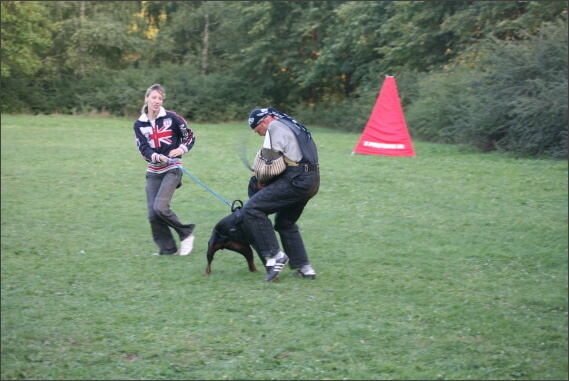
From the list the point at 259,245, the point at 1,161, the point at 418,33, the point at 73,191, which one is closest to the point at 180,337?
the point at 259,245

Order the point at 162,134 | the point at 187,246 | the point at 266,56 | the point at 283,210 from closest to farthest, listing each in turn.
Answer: the point at 283,210 → the point at 162,134 → the point at 187,246 → the point at 266,56

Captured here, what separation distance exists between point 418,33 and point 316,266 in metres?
21.6

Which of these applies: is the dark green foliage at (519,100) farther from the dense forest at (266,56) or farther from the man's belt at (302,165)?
the man's belt at (302,165)

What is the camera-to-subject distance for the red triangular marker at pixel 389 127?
54.2 feet

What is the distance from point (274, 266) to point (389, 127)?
990cm

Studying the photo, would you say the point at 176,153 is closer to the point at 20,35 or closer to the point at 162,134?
the point at 162,134

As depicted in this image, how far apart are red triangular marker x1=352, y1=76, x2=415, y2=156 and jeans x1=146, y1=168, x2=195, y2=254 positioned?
8.77 meters

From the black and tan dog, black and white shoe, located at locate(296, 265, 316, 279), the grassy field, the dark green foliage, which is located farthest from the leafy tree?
black and white shoe, located at locate(296, 265, 316, 279)

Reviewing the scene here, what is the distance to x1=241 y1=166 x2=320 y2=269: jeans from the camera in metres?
7.04

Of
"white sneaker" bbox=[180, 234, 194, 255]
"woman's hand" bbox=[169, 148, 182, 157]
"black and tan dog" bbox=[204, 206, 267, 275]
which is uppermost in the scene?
"woman's hand" bbox=[169, 148, 182, 157]

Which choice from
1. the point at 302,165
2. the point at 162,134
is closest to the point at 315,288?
the point at 302,165

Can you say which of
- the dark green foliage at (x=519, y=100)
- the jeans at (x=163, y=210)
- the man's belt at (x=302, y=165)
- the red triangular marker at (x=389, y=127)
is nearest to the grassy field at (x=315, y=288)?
the jeans at (x=163, y=210)

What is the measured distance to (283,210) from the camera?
7.40m

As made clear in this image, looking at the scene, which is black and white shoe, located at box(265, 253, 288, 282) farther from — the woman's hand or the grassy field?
the woman's hand
